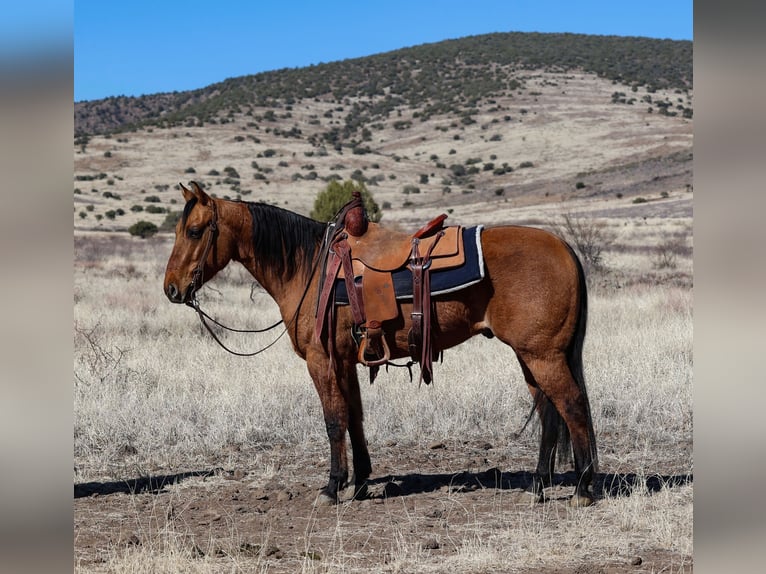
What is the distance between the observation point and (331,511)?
5.84 metres

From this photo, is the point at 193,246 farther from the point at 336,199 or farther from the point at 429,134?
the point at 429,134

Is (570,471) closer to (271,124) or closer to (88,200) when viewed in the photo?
(88,200)

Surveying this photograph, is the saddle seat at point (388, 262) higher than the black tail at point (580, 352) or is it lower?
higher

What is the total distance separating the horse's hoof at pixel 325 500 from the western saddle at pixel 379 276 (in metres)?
0.99

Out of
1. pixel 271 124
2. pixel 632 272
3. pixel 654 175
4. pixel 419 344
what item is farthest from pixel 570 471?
pixel 271 124

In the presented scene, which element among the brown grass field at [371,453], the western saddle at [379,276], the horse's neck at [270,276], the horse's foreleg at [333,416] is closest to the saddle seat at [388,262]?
the western saddle at [379,276]

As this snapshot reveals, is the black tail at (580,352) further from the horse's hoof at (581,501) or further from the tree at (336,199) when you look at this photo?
the tree at (336,199)

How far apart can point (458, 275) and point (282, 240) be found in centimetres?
139

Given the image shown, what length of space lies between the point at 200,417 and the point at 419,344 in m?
3.16

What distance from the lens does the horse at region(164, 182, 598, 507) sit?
557 cm

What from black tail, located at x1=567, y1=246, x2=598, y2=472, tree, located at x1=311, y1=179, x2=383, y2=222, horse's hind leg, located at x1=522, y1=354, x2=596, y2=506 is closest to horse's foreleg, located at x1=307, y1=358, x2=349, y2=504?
horse's hind leg, located at x1=522, y1=354, x2=596, y2=506

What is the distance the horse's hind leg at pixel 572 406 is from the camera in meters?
5.54

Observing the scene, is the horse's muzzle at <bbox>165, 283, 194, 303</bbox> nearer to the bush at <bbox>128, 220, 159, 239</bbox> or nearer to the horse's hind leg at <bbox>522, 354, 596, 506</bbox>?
the horse's hind leg at <bbox>522, 354, 596, 506</bbox>

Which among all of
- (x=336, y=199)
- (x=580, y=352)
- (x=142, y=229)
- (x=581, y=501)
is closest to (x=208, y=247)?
(x=580, y=352)
